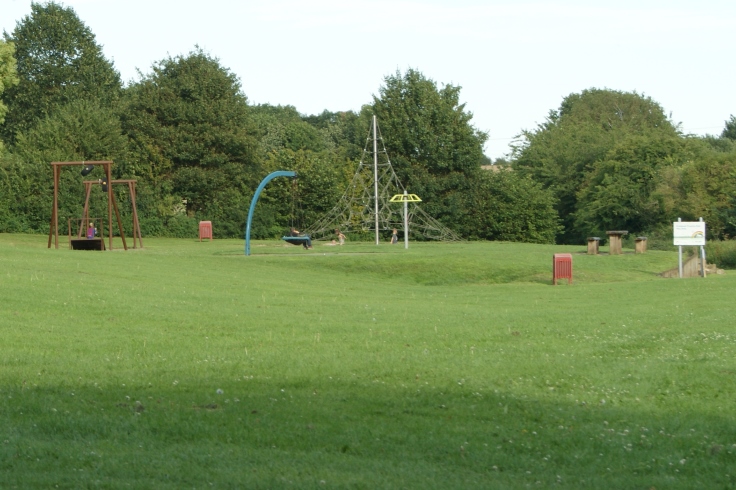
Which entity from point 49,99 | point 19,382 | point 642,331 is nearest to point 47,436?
point 19,382

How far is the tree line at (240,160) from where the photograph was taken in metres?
65.2

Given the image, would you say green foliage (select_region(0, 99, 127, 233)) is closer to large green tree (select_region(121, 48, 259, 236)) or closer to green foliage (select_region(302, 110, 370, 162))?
large green tree (select_region(121, 48, 259, 236))

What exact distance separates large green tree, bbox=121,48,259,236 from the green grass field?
4670 centimetres

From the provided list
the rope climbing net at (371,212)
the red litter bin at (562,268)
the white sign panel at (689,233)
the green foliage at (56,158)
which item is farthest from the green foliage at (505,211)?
the red litter bin at (562,268)

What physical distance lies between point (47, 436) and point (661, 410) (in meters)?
6.53

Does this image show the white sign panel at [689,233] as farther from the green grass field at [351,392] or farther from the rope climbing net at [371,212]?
the rope climbing net at [371,212]

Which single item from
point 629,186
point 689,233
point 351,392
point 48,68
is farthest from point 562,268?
point 48,68

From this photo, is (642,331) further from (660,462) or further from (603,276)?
(603,276)

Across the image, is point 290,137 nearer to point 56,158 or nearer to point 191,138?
point 191,138

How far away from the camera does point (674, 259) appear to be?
45469 mm

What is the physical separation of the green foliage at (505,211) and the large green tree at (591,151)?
4.54m

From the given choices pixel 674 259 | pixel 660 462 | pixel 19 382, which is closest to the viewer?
pixel 660 462

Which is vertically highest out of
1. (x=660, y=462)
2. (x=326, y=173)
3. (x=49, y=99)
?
(x=49, y=99)

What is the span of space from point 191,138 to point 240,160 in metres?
4.82
